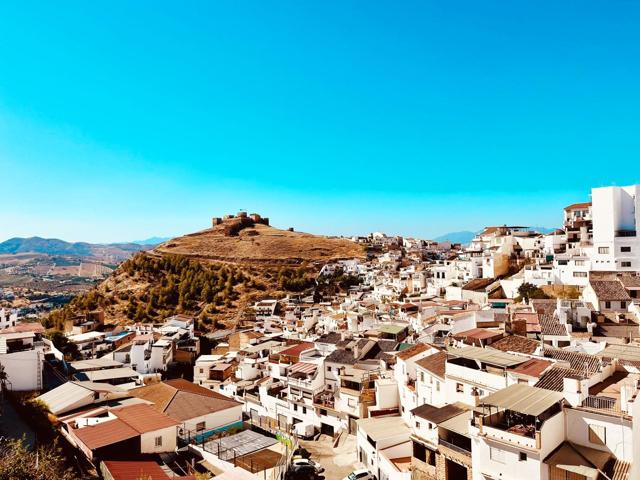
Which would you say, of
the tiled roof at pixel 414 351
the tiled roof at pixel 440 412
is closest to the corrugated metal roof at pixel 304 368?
the tiled roof at pixel 414 351

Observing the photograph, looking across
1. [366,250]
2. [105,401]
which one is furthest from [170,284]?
[105,401]

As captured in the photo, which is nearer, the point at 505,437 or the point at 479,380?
the point at 505,437

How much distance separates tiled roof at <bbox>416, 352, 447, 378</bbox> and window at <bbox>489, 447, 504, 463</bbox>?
435 centimetres

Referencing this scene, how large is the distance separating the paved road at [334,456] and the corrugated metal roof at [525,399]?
24.3ft

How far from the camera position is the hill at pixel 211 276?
180ft

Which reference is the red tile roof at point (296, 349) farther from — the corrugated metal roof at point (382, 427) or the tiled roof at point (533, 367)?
Result: the tiled roof at point (533, 367)

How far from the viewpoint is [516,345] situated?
17484mm

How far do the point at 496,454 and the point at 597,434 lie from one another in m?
2.32

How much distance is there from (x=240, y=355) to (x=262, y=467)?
15.2 metres

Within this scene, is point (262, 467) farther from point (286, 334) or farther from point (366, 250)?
point (366, 250)

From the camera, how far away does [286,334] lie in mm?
33844

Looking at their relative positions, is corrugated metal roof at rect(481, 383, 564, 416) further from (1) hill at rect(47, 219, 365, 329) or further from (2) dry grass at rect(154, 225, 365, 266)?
(2) dry grass at rect(154, 225, 365, 266)

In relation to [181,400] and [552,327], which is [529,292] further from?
[181,400]

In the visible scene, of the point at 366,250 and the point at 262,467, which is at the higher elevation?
the point at 366,250
